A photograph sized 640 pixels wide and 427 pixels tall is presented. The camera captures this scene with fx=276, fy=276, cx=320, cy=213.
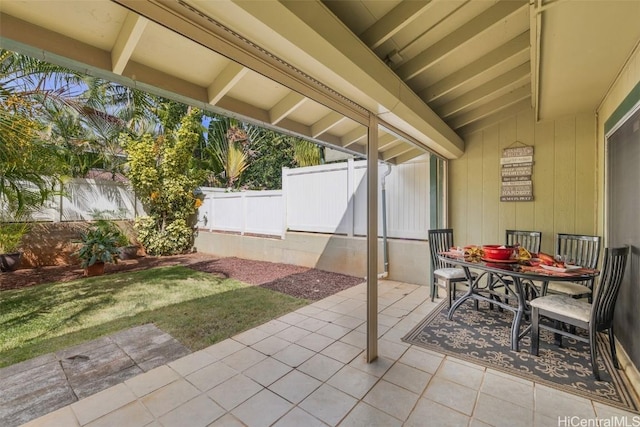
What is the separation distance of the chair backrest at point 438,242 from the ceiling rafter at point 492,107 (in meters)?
1.57

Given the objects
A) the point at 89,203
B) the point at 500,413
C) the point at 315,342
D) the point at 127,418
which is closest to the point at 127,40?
the point at 127,418

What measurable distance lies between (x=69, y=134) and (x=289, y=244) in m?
5.38

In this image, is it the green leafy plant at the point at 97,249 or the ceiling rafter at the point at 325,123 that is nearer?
the ceiling rafter at the point at 325,123

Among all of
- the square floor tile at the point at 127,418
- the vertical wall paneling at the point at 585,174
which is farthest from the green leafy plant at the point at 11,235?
the vertical wall paneling at the point at 585,174

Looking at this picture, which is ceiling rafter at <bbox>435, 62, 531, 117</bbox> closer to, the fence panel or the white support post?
the white support post

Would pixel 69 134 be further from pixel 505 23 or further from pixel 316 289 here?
pixel 505 23

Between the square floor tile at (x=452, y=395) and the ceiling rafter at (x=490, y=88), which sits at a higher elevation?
the ceiling rafter at (x=490, y=88)

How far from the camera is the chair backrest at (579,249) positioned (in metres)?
3.04

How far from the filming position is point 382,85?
2.04 m

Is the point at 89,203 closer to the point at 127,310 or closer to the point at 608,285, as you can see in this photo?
the point at 127,310

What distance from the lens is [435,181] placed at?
4469 millimetres

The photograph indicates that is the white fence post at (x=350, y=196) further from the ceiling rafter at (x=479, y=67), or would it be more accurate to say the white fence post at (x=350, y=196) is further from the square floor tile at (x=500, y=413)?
the square floor tile at (x=500, y=413)

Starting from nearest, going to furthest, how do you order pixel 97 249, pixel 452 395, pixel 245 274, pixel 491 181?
pixel 452 395 → pixel 491 181 → pixel 97 249 → pixel 245 274

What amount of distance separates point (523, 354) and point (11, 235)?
795 centimetres
